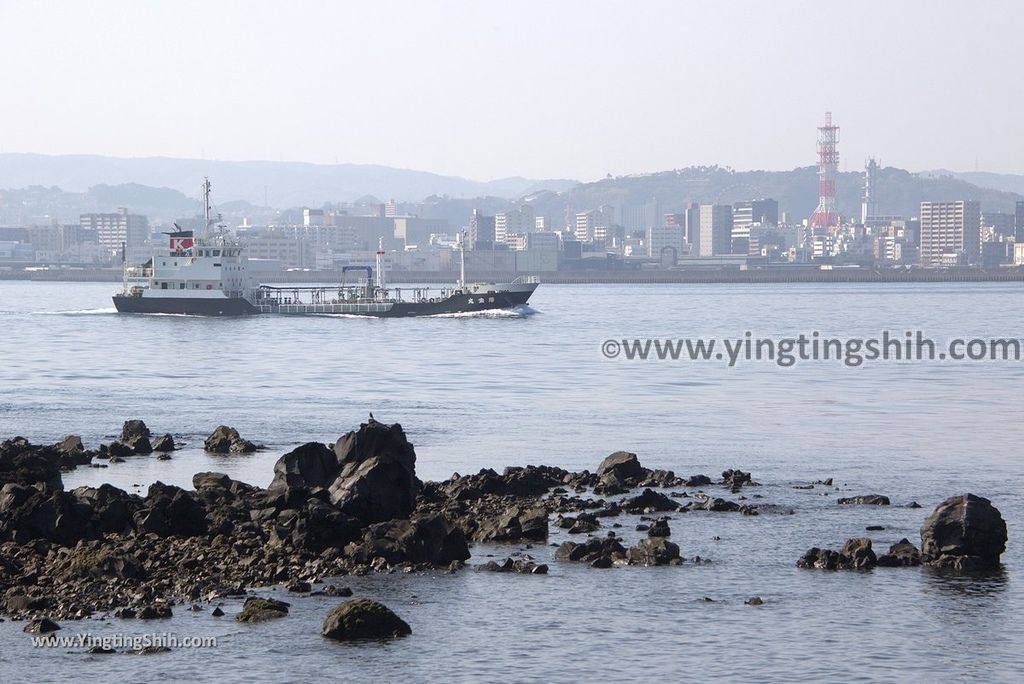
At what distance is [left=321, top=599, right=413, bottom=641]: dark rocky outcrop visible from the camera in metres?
17.4

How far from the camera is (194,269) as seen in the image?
9881 centimetres

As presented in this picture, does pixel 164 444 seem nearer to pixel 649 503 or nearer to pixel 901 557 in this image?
pixel 649 503

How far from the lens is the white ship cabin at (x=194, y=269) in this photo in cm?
9838

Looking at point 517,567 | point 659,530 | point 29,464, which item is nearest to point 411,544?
point 517,567

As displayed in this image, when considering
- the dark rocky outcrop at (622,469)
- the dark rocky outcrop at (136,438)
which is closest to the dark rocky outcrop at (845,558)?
the dark rocky outcrop at (622,469)

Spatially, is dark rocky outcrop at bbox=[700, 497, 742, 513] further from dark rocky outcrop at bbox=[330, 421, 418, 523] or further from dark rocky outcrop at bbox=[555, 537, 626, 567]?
dark rocky outcrop at bbox=[330, 421, 418, 523]

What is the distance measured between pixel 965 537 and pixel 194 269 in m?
84.0

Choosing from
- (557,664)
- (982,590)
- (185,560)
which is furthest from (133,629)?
(982,590)

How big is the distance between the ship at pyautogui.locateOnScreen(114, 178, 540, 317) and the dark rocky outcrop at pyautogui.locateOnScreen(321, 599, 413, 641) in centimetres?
8242

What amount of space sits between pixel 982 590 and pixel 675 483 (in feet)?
30.0

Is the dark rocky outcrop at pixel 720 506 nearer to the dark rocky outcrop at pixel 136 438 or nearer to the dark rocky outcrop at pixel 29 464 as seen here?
the dark rocky outcrop at pixel 29 464

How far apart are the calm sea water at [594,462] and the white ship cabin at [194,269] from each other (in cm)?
1368

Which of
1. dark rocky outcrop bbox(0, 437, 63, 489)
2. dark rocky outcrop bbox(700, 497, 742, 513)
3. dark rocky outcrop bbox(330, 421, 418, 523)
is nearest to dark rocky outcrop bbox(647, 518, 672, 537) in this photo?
dark rocky outcrop bbox(700, 497, 742, 513)

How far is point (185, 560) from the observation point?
2008 centimetres
